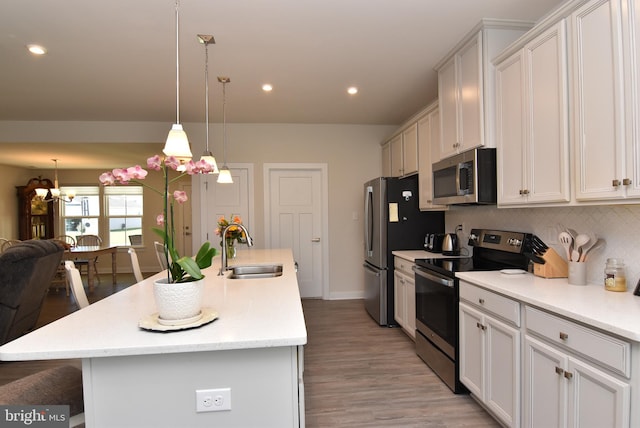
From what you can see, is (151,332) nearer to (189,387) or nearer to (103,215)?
(189,387)

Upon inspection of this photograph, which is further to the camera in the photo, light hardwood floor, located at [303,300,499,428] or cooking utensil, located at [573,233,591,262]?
light hardwood floor, located at [303,300,499,428]

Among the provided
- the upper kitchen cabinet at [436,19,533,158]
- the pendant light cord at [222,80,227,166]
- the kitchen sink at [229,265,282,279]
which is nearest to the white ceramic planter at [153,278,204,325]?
the kitchen sink at [229,265,282,279]

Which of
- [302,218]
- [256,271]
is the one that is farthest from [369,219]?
[256,271]

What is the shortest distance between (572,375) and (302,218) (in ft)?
13.0

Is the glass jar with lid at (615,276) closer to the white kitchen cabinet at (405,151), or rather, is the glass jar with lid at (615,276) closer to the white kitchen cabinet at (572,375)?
the white kitchen cabinet at (572,375)

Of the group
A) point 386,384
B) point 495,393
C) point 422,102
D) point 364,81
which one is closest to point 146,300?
point 386,384

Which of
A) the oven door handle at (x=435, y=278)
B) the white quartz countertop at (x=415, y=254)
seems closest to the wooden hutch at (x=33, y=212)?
the white quartz countertop at (x=415, y=254)

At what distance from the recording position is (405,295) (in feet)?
11.5

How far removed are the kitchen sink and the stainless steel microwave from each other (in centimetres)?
154

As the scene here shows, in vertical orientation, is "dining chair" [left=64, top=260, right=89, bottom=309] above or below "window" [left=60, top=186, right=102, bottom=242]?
below

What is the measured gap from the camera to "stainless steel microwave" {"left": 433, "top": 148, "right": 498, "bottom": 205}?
245cm

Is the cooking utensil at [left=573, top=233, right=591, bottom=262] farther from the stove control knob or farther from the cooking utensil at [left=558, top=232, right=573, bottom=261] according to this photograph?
the stove control knob

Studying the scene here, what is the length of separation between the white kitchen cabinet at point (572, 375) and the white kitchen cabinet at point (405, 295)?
1.53 meters

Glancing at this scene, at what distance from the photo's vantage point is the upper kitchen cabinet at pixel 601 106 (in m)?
1.50
